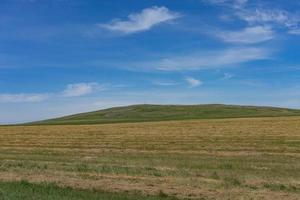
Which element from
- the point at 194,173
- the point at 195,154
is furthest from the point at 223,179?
the point at 195,154

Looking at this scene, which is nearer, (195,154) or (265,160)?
(265,160)

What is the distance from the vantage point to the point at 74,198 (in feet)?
47.1

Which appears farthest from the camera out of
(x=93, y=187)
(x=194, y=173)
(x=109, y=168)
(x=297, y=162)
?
(x=297, y=162)

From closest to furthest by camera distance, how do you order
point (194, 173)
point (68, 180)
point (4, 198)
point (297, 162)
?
point (4, 198), point (68, 180), point (194, 173), point (297, 162)

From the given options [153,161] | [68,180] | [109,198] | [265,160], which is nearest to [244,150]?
[265,160]

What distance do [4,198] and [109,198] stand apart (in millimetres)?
2775

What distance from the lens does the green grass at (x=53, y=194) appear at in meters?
14.4

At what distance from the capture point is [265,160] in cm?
2784

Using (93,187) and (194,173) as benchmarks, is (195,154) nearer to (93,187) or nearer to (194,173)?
(194,173)

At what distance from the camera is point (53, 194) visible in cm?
1511

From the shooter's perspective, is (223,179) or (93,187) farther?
(223,179)

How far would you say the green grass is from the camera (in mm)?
14438

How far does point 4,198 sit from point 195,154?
1966 cm

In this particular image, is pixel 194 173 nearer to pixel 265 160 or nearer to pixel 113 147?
pixel 265 160
